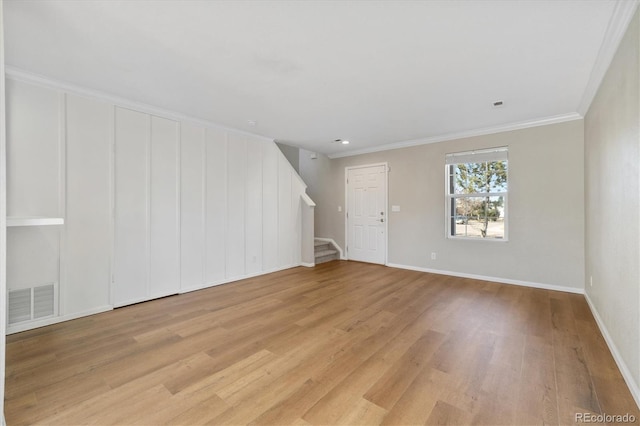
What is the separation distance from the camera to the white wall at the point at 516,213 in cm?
398

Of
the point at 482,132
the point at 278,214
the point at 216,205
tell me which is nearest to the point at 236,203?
the point at 216,205

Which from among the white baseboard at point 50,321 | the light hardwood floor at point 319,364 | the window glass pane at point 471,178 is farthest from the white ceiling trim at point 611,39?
the white baseboard at point 50,321

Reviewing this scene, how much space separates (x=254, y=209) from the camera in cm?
499

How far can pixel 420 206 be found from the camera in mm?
5379

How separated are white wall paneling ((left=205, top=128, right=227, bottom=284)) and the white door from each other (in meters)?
3.01

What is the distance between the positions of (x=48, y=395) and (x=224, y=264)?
2.74 m

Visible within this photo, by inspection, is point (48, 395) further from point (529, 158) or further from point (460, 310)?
point (529, 158)

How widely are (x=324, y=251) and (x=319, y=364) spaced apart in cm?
445

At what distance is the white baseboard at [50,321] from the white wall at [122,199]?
0.04ft

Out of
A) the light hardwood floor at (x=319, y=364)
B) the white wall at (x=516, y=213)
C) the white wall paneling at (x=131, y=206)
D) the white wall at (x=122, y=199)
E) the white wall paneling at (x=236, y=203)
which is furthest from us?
the white wall paneling at (x=236, y=203)

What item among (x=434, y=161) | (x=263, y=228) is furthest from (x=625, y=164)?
(x=263, y=228)

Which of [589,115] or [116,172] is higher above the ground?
[589,115]

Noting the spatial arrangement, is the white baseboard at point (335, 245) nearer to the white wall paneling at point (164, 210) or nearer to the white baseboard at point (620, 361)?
the white wall paneling at point (164, 210)

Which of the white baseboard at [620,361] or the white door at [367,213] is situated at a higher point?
the white door at [367,213]
